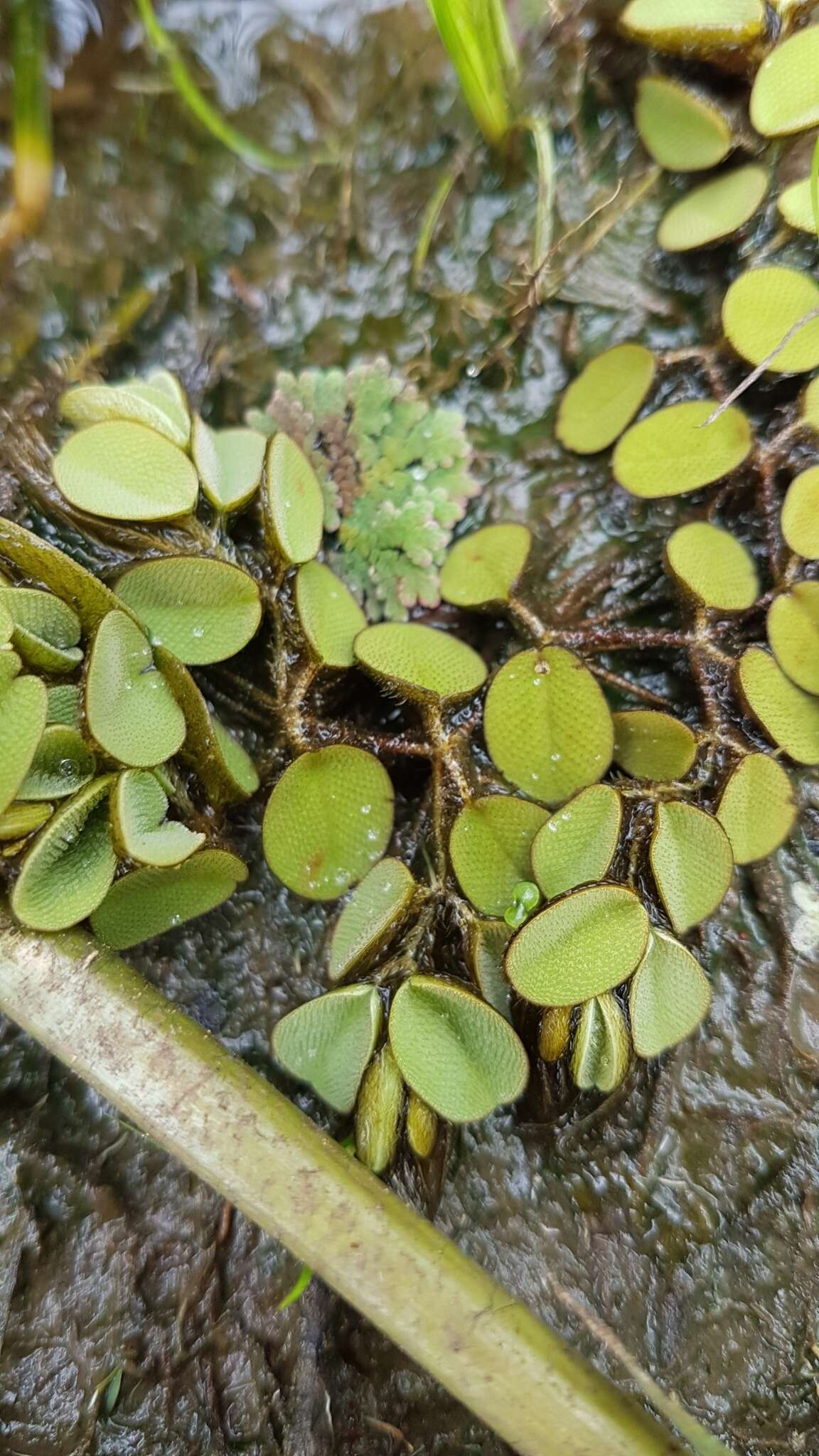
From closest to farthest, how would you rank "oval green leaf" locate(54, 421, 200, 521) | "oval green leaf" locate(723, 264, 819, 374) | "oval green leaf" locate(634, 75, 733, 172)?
"oval green leaf" locate(54, 421, 200, 521) → "oval green leaf" locate(723, 264, 819, 374) → "oval green leaf" locate(634, 75, 733, 172)

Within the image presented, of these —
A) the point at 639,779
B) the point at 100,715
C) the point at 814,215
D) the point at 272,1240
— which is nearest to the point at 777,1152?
the point at 639,779

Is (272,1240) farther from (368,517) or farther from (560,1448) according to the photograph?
(368,517)

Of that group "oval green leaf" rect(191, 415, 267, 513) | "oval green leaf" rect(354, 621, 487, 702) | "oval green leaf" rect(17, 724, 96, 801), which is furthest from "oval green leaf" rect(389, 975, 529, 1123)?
"oval green leaf" rect(191, 415, 267, 513)

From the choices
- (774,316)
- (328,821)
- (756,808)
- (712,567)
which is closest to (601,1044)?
(756,808)

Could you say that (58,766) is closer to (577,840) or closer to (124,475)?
(124,475)

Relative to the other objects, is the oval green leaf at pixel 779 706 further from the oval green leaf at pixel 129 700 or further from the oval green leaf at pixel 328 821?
the oval green leaf at pixel 129 700

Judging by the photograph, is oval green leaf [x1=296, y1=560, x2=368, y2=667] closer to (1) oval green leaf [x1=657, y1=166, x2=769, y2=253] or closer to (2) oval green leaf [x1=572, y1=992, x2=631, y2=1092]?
(2) oval green leaf [x1=572, y1=992, x2=631, y2=1092]
